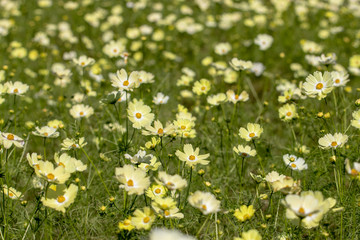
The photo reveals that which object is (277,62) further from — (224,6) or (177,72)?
(224,6)

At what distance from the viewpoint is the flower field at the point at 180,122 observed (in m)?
1.70

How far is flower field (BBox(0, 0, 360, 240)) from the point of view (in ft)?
5.57

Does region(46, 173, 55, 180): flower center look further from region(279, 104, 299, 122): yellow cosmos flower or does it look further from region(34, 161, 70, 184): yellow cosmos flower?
region(279, 104, 299, 122): yellow cosmos flower

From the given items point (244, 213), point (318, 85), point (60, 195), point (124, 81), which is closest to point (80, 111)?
point (124, 81)

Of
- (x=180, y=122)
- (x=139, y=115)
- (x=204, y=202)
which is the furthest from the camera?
(x=180, y=122)

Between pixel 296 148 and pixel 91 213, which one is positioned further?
pixel 296 148

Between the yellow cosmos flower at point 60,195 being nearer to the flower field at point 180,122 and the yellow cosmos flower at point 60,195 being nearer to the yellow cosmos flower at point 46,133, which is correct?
the flower field at point 180,122

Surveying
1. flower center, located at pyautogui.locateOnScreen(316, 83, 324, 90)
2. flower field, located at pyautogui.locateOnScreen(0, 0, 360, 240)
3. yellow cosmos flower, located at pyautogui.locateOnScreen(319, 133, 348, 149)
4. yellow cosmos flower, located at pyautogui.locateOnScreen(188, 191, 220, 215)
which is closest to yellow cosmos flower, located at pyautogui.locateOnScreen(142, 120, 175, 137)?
flower field, located at pyautogui.locateOnScreen(0, 0, 360, 240)

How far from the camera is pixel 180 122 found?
2.09 meters

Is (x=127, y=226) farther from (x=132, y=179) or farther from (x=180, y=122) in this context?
(x=180, y=122)

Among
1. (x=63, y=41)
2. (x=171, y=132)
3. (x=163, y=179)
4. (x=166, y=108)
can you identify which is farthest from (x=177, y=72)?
(x=163, y=179)

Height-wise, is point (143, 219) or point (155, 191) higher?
point (143, 219)

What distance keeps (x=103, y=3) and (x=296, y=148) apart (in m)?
3.68

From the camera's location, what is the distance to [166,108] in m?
3.10
